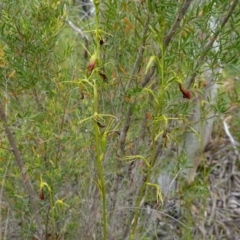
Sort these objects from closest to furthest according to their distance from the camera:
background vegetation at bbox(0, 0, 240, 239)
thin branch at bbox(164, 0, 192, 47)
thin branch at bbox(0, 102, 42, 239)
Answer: thin branch at bbox(164, 0, 192, 47)
background vegetation at bbox(0, 0, 240, 239)
thin branch at bbox(0, 102, 42, 239)

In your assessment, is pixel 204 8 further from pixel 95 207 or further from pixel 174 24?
pixel 95 207

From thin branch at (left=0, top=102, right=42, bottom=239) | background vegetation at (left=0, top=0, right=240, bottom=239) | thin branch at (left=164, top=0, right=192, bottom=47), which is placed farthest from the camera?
thin branch at (left=0, top=102, right=42, bottom=239)

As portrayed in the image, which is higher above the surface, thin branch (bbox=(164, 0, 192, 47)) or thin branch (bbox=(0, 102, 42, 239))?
thin branch (bbox=(164, 0, 192, 47))

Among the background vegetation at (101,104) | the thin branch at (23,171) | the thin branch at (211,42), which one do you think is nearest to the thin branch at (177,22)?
the background vegetation at (101,104)

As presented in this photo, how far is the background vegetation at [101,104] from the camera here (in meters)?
1.71

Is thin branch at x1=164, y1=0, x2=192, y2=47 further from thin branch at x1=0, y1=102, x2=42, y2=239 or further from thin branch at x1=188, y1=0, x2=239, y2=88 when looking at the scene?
thin branch at x1=0, y1=102, x2=42, y2=239

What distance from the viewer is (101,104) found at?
2.11 m

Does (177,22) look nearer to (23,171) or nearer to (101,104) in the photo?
(101,104)

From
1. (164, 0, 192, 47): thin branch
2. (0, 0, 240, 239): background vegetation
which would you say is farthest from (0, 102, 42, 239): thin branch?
(164, 0, 192, 47): thin branch

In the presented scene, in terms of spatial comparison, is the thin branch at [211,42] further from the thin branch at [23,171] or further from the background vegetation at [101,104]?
the thin branch at [23,171]

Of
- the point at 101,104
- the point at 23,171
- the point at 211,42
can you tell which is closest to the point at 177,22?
the point at 211,42

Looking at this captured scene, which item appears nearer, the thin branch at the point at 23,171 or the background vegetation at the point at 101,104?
the background vegetation at the point at 101,104

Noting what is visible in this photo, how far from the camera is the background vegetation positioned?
171cm

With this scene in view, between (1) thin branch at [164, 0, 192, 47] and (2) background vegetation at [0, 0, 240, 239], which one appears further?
(2) background vegetation at [0, 0, 240, 239]
